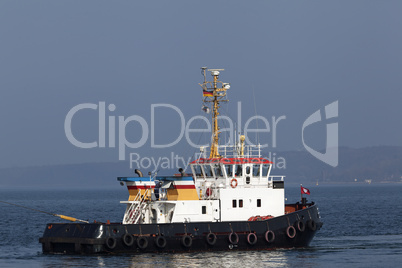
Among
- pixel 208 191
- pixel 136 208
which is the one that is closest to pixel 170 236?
pixel 136 208

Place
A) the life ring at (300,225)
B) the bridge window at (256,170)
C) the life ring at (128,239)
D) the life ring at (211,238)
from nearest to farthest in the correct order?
the life ring at (128,239) < the life ring at (211,238) < the life ring at (300,225) < the bridge window at (256,170)

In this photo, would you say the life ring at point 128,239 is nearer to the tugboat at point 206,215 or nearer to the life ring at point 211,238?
the tugboat at point 206,215

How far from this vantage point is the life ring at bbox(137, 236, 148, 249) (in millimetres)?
32406

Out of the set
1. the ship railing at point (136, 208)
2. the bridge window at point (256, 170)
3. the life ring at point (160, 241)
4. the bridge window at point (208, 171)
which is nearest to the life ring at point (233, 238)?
the life ring at point (160, 241)

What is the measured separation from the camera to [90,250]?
1273 inches

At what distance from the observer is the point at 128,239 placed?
3238cm

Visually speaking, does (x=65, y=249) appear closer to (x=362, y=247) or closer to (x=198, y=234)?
(x=198, y=234)

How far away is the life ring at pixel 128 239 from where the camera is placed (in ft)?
106

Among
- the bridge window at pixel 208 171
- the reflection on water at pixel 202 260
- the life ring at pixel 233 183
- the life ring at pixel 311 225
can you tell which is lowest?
the reflection on water at pixel 202 260

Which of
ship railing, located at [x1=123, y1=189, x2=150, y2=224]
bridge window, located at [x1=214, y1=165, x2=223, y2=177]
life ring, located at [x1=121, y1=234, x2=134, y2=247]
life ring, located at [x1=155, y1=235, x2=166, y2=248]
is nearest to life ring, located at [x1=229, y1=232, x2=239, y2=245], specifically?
life ring, located at [x1=155, y1=235, x2=166, y2=248]

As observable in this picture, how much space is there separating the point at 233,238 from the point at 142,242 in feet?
13.0

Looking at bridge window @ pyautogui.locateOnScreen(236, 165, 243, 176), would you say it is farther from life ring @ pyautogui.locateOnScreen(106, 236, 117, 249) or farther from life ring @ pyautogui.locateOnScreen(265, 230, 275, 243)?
life ring @ pyautogui.locateOnScreen(106, 236, 117, 249)

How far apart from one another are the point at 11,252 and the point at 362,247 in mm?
16798

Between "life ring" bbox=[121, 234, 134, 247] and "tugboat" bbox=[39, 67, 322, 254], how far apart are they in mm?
42
